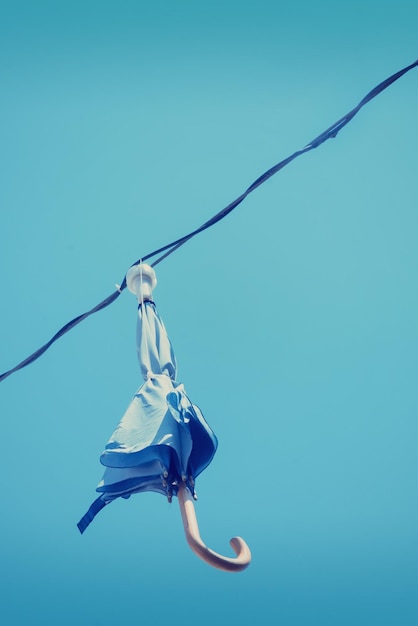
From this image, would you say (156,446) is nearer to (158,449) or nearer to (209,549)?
(158,449)

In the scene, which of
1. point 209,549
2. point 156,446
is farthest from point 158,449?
point 209,549

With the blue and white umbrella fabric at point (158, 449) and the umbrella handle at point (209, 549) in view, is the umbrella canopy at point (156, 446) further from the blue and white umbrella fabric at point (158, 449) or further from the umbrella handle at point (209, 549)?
the umbrella handle at point (209, 549)

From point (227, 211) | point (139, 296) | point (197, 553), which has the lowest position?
point (197, 553)

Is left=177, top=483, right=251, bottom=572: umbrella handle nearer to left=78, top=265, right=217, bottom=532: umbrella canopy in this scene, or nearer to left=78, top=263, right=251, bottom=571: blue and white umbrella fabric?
left=78, top=263, right=251, bottom=571: blue and white umbrella fabric

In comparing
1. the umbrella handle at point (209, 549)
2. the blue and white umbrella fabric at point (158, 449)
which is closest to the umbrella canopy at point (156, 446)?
the blue and white umbrella fabric at point (158, 449)

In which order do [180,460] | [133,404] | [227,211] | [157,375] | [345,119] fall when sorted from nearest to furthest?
[180,460], [133,404], [157,375], [345,119], [227,211]

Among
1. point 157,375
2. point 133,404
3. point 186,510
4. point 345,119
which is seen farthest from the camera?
point 345,119

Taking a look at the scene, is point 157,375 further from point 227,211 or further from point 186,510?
point 227,211

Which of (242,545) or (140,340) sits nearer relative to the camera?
(242,545)

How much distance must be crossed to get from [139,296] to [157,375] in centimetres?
61

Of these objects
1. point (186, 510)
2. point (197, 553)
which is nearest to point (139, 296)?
point (186, 510)

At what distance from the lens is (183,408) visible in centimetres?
254

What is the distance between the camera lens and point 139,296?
3316mm

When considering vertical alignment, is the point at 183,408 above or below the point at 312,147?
below
